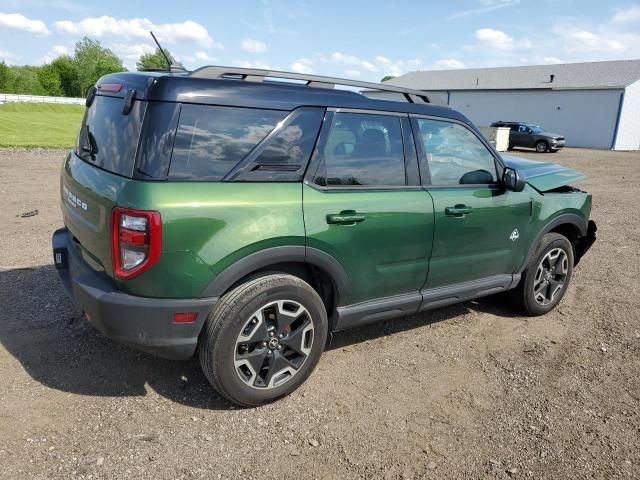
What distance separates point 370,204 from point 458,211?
82cm

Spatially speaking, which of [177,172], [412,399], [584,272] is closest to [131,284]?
[177,172]

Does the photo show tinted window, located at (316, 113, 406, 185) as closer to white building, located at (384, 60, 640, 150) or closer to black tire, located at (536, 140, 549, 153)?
black tire, located at (536, 140, 549, 153)

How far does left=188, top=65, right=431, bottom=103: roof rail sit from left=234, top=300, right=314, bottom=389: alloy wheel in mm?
1374

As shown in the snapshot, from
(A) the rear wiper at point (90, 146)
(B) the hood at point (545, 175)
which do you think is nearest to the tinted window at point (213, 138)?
(A) the rear wiper at point (90, 146)

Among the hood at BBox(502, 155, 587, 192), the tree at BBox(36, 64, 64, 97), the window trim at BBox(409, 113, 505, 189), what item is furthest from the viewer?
the tree at BBox(36, 64, 64, 97)

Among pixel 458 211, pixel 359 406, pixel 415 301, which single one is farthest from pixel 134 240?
pixel 458 211

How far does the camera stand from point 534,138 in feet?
90.4

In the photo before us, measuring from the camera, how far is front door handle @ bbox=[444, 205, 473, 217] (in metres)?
3.72

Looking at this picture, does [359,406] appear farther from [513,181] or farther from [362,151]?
[513,181]

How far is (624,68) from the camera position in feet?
128

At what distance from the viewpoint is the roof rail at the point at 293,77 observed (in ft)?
9.70

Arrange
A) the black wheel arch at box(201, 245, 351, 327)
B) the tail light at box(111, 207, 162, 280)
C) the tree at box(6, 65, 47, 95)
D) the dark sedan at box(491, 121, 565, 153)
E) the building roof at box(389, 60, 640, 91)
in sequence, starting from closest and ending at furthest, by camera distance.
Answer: the tail light at box(111, 207, 162, 280) → the black wheel arch at box(201, 245, 351, 327) → the dark sedan at box(491, 121, 565, 153) → the building roof at box(389, 60, 640, 91) → the tree at box(6, 65, 47, 95)

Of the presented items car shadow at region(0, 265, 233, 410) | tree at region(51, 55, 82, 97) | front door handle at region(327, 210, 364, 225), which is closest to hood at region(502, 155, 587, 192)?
front door handle at region(327, 210, 364, 225)

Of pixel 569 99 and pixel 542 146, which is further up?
pixel 569 99
